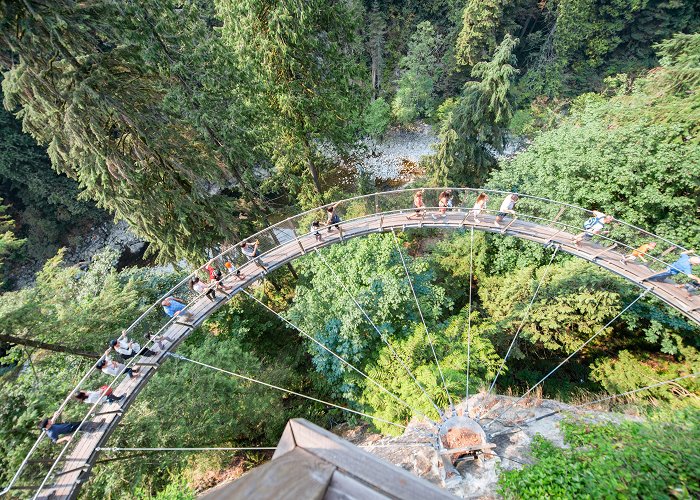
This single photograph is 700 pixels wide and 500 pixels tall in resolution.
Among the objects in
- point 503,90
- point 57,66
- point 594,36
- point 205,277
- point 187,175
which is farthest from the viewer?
point 594,36

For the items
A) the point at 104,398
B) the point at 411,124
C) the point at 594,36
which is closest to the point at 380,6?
the point at 411,124

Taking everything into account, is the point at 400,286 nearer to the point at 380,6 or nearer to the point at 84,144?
the point at 84,144

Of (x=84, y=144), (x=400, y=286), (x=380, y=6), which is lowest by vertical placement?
(x=400, y=286)

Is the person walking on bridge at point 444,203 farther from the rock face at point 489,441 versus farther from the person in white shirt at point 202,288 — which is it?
the person in white shirt at point 202,288

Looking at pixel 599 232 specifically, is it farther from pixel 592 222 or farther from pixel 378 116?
pixel 378 116

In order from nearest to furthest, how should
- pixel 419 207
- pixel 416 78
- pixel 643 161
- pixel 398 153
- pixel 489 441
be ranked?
pixel 489 441 < pixel 419 207 < pixel 643 161 < pixel 416 78 < pixel 398 153

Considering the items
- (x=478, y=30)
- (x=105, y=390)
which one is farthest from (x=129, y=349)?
(x=478, y=30)
